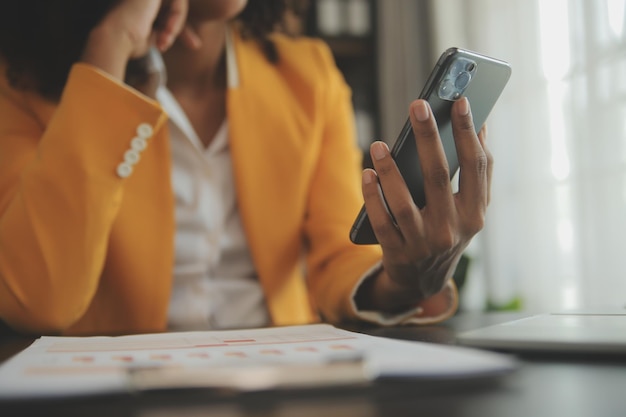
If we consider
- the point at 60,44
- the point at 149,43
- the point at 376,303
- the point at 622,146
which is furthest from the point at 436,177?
the point at 622,146

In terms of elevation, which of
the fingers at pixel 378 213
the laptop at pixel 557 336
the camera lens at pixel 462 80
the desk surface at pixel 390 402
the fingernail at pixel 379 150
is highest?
the camera lens at pixel 462 80

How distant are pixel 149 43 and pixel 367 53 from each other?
1.87 metres

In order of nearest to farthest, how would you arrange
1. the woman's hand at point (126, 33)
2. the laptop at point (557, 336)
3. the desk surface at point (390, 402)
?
the desk surface at point (390, 402) < the laptop at point (557, 336) < the woman's hand at point (126, 33)

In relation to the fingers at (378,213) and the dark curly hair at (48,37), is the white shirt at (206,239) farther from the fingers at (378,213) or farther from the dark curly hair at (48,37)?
the fingers at (378,213)

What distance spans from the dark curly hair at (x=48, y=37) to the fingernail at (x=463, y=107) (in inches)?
22.7

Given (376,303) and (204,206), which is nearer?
(376,303)

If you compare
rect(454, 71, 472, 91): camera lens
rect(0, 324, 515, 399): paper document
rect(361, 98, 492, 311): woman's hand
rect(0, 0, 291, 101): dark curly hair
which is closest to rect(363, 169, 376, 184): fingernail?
rect(361, 98, 492, 311): woman's hand

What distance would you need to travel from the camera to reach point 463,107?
55 centimetres

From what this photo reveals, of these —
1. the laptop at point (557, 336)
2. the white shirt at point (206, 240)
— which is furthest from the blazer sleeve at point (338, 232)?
the laptop at point (557, 336)

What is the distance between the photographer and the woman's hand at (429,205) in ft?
1.83

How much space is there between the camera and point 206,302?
916 mm

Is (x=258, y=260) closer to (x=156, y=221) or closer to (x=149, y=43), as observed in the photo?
(x=156, y=221)

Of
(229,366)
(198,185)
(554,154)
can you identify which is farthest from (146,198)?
(554,154)

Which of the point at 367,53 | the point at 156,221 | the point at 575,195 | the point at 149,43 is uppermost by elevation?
the point at 367,53
